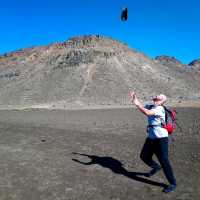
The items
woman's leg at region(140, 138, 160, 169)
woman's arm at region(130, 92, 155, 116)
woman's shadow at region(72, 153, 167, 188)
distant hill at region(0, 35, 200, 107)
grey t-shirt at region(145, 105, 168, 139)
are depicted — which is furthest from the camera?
distant hill at region(0, 35, 200, 107)

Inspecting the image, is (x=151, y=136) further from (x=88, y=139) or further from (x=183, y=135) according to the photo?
(x=183, y=135)

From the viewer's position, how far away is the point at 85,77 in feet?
243

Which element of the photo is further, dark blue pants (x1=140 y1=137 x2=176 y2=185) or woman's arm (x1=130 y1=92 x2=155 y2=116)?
dark blue pants (x1=140 y1=137 x2=176 y2=185)

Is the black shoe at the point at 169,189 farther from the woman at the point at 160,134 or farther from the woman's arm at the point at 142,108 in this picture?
the woman's arm at the point at 142,108

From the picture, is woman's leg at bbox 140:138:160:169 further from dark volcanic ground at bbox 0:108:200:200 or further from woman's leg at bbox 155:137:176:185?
dark volcanic ground at bbox 0:108:200:200

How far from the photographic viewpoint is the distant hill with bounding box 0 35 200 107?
66.4m

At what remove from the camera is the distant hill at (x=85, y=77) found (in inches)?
2616

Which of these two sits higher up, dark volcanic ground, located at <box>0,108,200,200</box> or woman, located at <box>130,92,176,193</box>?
woman, located at <box>130,92,176,193</box>

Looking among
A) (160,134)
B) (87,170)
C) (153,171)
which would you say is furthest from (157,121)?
(87,170)

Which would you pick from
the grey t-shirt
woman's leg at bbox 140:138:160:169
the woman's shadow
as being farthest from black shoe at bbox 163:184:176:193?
the grey t-shirt

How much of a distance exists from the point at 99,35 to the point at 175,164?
9074 centimetres

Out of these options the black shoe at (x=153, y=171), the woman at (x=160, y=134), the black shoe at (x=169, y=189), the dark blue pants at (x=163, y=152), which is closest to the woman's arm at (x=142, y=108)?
the woman at (x=160, y=134)

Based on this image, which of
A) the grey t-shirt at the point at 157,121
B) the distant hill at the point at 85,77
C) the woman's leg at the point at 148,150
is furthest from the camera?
the distant hill at the point at 85,77

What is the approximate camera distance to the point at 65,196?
683 centimetres
